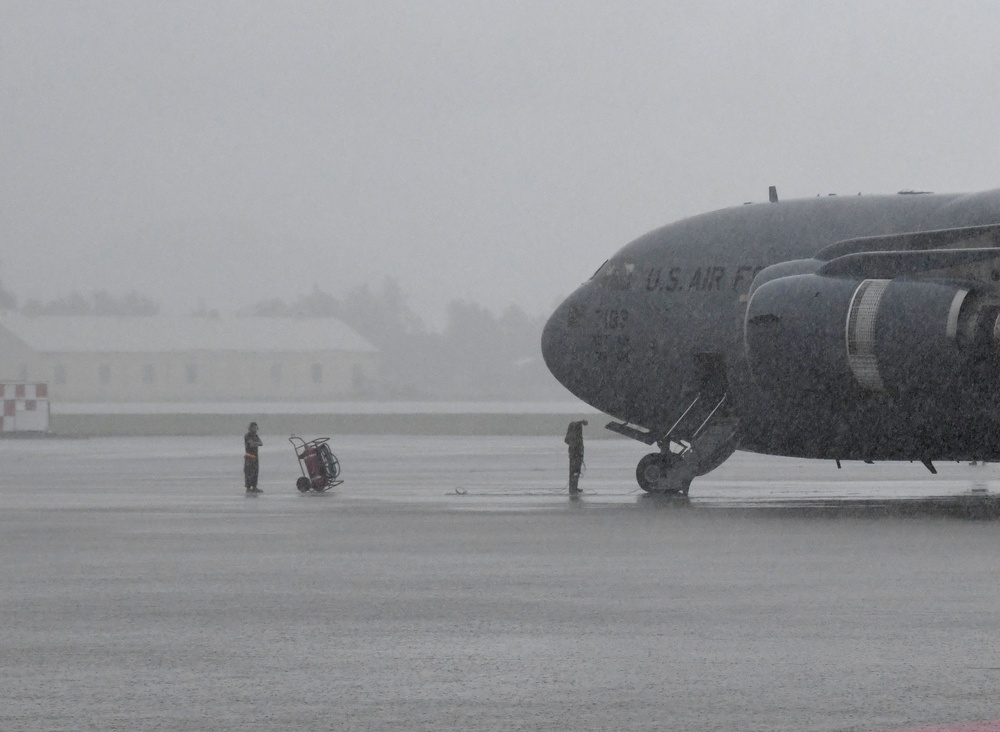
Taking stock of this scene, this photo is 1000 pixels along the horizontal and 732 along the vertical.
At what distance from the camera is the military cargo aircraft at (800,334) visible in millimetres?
25500

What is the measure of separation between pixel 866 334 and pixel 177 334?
16067cm

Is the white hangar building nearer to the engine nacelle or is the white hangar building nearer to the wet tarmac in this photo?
the wet tarmac

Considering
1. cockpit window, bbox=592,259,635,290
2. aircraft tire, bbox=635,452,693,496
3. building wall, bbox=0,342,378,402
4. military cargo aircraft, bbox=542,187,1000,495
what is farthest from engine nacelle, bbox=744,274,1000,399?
building wall, bbox=0,342,378,402

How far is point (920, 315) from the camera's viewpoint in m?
25.3

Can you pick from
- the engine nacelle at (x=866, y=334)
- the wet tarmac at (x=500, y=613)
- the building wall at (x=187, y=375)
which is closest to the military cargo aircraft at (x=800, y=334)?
the engine nacelle at (x=866, y=334)

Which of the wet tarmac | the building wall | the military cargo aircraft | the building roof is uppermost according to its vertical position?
the military cargo aircraft

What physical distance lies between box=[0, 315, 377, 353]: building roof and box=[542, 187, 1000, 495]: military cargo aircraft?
146 m

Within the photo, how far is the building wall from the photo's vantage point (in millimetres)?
169500

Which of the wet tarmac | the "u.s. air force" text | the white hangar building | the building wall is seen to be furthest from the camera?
the white hangar building

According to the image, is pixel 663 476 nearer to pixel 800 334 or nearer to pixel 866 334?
pixel 800 334

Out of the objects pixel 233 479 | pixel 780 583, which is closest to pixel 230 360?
pixel 233 479

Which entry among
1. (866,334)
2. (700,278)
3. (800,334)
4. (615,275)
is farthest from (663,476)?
(866,334)

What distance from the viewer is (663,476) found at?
100.0 ft

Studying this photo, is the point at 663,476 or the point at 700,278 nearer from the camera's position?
the point at 700,278
